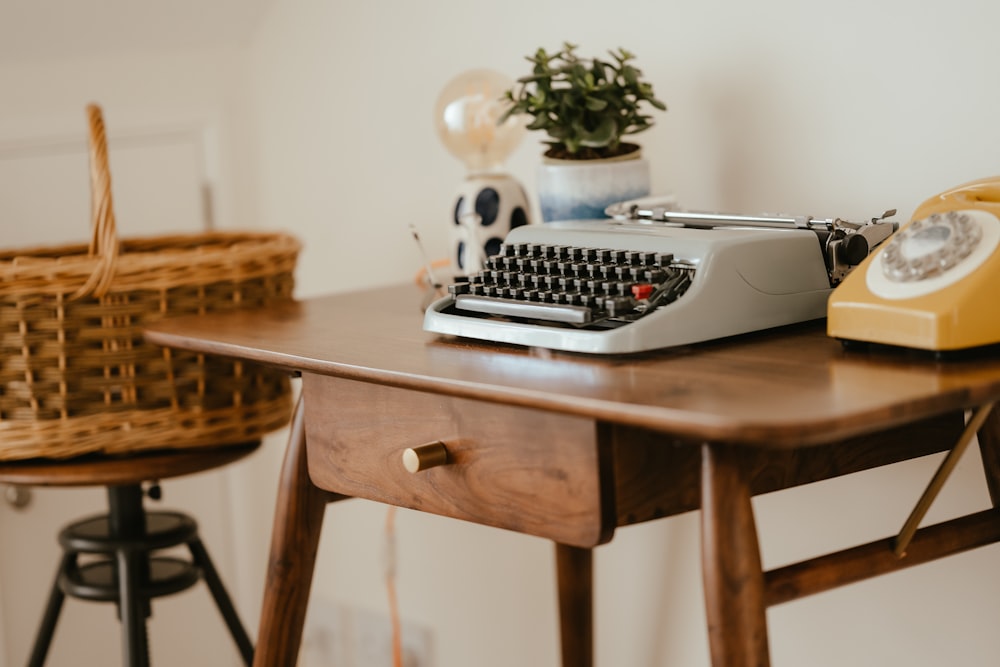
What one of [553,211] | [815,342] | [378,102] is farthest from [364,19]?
[815,342]

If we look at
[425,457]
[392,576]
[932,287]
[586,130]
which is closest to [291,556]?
[425,457]

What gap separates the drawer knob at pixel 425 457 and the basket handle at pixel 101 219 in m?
0.55

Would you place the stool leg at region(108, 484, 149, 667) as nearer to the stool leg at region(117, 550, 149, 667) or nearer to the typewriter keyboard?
the stool leg at region(117, 550, 149, 667)

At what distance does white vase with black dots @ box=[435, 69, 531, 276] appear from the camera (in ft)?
4.53

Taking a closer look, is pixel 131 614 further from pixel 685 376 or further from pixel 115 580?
pixel 685 376

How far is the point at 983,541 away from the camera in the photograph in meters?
1.01

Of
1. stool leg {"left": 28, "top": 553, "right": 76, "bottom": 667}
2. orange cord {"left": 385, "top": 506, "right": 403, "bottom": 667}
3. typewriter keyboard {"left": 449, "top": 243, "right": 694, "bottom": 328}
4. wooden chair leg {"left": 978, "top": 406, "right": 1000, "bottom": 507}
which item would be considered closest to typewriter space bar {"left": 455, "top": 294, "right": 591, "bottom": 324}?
typewriter keyboard {"left": 449, "top": 243, "right": 694, "bottom": 328}

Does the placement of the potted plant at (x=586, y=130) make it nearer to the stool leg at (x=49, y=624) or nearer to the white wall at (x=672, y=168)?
the white wall at (x=672, y=168)

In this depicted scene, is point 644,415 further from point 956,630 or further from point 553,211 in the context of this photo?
point 956,630

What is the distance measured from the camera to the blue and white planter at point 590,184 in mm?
1273

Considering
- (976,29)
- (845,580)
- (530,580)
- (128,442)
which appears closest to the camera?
(845,580)

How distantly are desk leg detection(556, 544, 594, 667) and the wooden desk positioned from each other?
0.42 metres

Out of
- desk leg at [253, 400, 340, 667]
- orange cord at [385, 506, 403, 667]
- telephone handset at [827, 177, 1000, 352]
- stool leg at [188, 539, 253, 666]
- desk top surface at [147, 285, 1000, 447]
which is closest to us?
desk top surface at [147, 285, 1000, 447]

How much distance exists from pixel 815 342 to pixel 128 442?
32.1 inches
